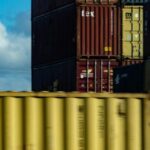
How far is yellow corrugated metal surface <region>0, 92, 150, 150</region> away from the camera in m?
7.04

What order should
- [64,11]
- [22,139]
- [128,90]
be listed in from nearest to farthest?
[22,139] → [128,90] → [64,11]

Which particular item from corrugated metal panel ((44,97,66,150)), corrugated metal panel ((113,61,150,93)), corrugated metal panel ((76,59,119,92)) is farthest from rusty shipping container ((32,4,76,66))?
corrugated metal panel ((44,97,66,150))

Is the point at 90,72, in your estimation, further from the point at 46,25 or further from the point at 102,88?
the point at 46,25

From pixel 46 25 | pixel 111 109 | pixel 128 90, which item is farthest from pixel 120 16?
pixel 111 109

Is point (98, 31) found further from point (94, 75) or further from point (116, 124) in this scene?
point (116, 124)

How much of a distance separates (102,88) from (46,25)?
7.75m

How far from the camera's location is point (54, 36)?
3334 cm

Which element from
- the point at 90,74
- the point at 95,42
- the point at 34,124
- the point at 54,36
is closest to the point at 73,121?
the point at 34,124

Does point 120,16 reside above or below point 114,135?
above

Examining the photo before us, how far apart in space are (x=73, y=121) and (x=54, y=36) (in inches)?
1039

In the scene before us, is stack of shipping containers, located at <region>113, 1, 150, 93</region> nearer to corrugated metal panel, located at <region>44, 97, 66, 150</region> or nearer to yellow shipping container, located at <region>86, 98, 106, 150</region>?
yellow shipping container, located at <region>86, 98, 106, 150</region>

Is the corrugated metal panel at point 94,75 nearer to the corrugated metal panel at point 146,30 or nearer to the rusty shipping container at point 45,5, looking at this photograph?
the rusty shipping container at point 45,5

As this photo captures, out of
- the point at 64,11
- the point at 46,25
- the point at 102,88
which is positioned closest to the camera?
the point at 102,88

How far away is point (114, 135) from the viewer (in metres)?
7.24
